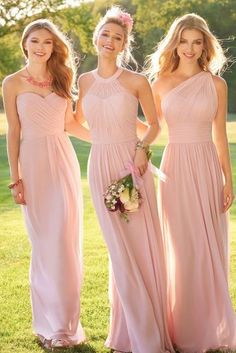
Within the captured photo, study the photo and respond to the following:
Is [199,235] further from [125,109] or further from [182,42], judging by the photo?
[182,42]

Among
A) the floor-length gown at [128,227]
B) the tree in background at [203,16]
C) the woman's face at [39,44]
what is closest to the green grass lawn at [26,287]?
the floor-length gown at [128,227]

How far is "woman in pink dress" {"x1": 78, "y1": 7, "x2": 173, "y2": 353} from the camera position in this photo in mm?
5344

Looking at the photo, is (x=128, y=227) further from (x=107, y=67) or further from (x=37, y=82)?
(x=37, y=82)

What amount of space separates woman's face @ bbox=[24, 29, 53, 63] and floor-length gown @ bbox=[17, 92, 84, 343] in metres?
0.29

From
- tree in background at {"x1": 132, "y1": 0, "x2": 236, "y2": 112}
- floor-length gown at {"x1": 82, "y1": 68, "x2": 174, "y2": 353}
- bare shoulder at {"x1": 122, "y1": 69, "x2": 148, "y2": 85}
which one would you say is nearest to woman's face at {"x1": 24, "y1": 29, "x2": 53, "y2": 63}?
floor-length gown at {"x1": 82, "y1": 68, "x2": 174, "y2": 353}

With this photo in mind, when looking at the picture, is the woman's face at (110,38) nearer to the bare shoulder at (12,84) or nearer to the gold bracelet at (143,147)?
the gold bracelet at (143,147)

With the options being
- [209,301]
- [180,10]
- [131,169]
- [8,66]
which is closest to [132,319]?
[209,301]

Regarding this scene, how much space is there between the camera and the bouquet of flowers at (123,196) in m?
5.21

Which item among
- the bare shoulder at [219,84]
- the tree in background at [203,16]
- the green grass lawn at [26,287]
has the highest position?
the tree in background at [203,16]

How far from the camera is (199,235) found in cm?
557

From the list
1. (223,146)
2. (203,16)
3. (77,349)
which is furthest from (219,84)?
(203,16)

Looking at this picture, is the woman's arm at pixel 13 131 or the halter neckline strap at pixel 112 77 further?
the woman's arm at pixel 13 131

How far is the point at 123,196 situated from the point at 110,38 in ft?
3.67

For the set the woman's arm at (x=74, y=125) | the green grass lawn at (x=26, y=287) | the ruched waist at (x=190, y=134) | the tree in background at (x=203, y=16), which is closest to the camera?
the ruched waist at (x=190, y=134)
